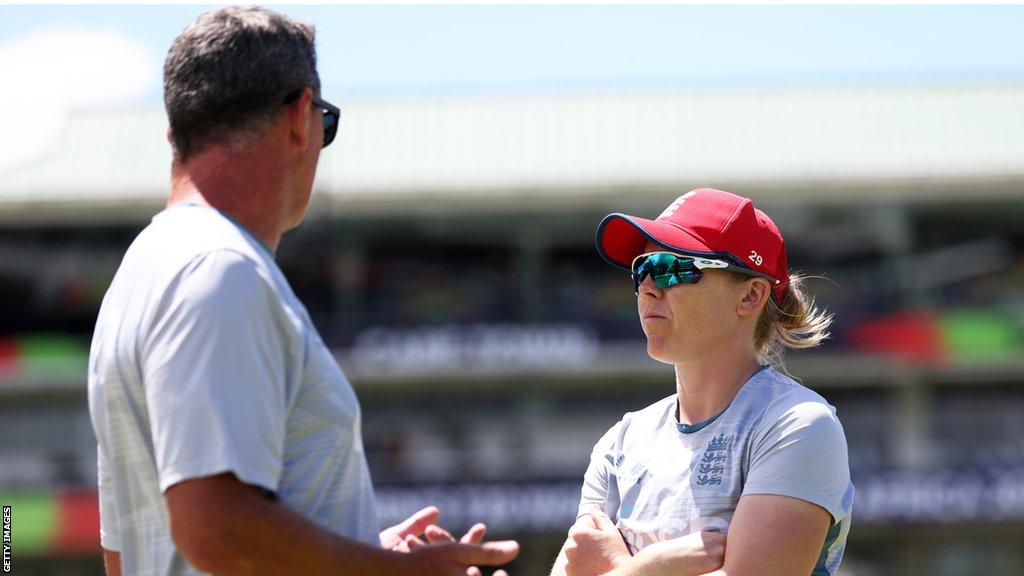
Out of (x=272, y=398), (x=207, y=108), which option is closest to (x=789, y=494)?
(x=272, y=398)

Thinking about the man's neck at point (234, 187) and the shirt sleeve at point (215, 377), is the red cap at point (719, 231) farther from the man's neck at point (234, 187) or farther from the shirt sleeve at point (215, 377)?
the shirt sleeve at point (215, 377)

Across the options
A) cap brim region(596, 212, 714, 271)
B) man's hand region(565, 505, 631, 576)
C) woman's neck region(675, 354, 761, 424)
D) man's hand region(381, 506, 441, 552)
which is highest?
cap brim region(596, 212, 714, 271)

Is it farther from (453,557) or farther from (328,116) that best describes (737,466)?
(328,116)

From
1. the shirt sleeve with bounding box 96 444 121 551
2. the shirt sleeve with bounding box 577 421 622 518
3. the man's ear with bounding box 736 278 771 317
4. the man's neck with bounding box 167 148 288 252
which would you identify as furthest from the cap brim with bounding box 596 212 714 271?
the shirt sleeve with bounding box 96 444 121 551

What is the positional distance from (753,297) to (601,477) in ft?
1.80

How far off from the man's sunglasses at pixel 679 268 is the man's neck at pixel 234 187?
0.95 m

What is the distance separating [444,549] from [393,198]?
75.1 feet

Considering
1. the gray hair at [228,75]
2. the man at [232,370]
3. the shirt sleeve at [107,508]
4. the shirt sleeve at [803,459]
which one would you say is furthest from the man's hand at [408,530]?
the gray hair at [228,75]

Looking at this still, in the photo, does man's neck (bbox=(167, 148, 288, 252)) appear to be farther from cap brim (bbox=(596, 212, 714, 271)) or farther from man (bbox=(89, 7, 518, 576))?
cap brim (bbox=(596, 212, 714, 271))

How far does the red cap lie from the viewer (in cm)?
269

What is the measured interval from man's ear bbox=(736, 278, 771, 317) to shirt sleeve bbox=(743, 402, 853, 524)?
30 cm

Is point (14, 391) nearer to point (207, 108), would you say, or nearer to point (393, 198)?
point (393, 198)

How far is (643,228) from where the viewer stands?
2.71 meters

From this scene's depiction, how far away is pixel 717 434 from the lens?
2.59m
